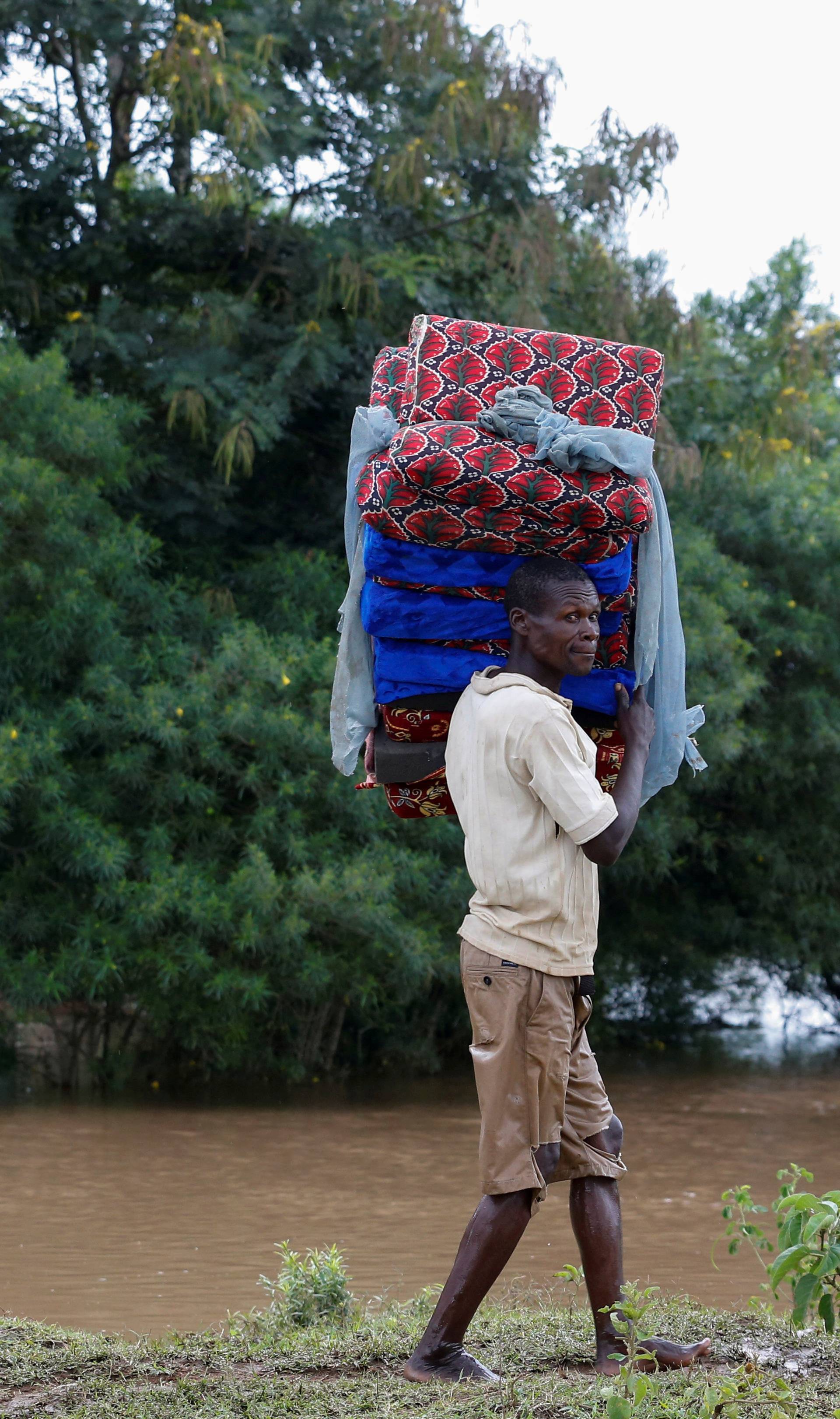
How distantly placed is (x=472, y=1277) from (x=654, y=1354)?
0.46 meters

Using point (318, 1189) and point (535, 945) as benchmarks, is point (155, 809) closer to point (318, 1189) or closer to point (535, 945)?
point (318, 1189)

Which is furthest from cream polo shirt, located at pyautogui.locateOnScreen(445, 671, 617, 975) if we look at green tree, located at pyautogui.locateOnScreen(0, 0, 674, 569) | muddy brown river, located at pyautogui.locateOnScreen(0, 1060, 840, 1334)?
green tree, located at pyautogui.locateOnScreen(0, 0, 674, 569)

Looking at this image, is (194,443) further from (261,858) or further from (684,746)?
(684,746)

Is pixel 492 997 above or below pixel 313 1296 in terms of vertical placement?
above

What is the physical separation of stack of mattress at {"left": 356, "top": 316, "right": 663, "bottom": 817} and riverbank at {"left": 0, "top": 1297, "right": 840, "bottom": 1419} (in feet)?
4.32

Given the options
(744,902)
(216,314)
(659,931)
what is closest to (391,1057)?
(659,931)

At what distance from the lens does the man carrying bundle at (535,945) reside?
2.92 m

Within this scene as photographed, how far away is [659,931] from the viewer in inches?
456

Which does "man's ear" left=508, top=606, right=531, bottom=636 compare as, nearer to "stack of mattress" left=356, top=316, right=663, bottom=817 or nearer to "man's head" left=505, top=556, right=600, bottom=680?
"man's head" left=505, top=556, right=600, bottom=680

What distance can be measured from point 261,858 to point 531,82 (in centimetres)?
523

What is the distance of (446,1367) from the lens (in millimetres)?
2980

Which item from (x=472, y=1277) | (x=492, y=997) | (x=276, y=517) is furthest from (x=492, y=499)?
(x=276, y=517)

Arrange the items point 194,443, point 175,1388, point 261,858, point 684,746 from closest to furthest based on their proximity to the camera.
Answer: point 175,1388
point 684,746
point 261,858
point 194,443

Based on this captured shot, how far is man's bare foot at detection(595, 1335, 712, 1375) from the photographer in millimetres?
3041
